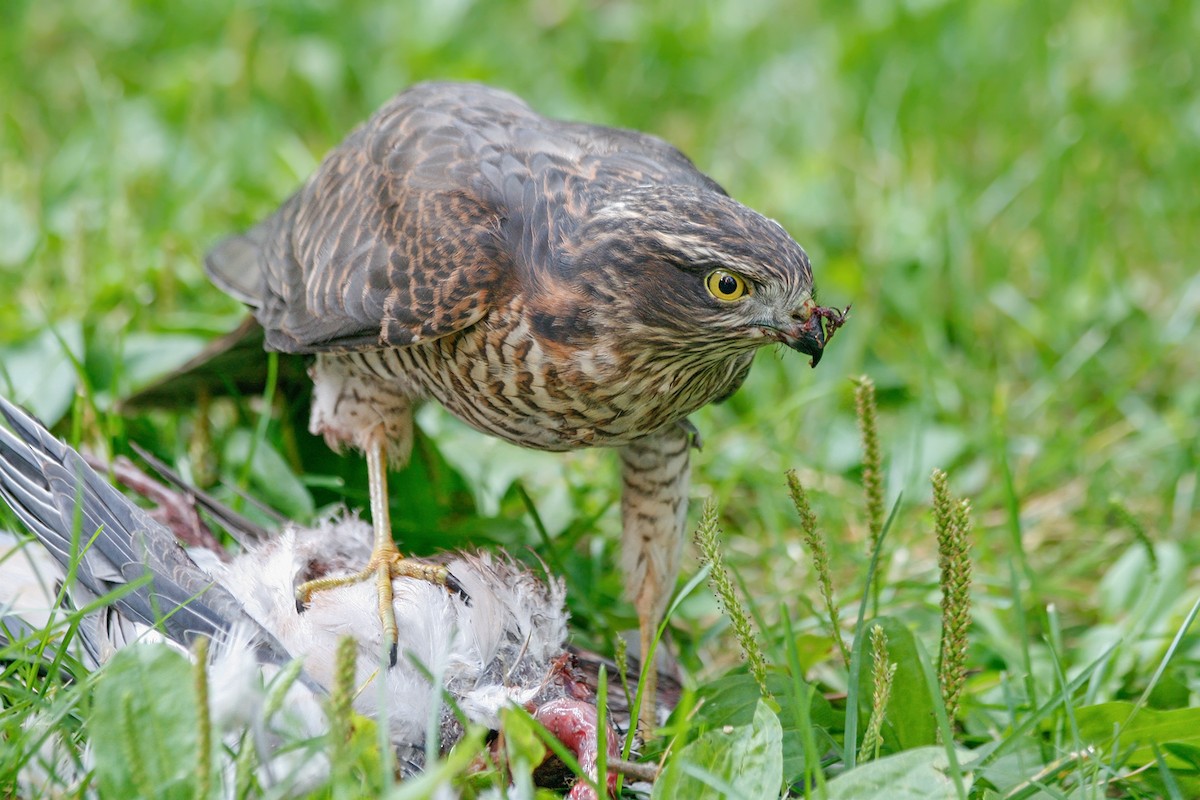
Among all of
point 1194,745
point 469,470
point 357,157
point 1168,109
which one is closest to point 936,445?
point 469,470

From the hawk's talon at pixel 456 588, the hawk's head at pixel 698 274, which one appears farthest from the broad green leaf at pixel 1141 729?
the hawk's talon at pixel 456 588

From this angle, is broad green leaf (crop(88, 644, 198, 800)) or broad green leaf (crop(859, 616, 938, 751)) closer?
broad green leaf (crop(88, 644, 198, 800))

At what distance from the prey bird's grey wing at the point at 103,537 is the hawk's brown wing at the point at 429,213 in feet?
2.55

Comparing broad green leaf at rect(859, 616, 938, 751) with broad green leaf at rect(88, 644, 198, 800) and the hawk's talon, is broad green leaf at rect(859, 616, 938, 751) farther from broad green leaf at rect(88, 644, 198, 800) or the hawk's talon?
broad green leaf at rect(88, 644, 198, 800)

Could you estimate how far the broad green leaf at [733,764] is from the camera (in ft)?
8.59

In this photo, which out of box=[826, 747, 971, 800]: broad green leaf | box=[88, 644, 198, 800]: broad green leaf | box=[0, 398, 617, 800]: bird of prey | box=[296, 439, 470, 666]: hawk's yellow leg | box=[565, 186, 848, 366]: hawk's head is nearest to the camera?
box=[88, 644, 198, 800]: broad green leaf

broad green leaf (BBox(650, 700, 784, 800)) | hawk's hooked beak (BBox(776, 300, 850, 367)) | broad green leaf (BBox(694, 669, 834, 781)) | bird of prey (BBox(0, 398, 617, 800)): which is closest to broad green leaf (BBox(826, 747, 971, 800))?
broad green leaf (BBox(650, 700, 784, 800))

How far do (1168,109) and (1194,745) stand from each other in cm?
459

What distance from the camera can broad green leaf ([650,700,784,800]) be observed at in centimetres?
262

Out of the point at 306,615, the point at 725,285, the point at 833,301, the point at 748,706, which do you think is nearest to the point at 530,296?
the point at 725,285

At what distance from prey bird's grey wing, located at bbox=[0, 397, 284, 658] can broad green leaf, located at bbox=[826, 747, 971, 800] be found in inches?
48.9

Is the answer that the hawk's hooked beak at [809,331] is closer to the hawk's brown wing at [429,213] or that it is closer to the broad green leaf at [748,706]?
the hawk's brown wing at [429,213]

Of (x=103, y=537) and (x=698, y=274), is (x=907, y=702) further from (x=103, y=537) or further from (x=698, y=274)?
(x=103, y=537)

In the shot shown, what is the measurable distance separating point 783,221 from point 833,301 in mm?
574
